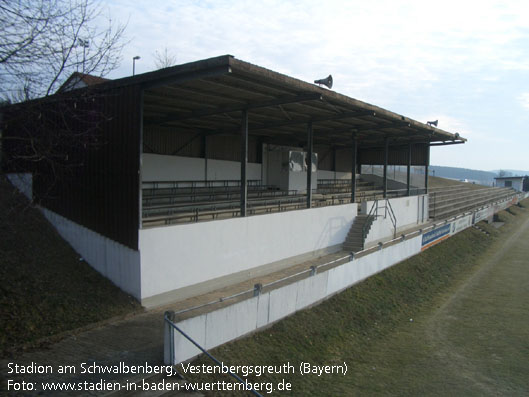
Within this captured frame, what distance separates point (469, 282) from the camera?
16203 mm

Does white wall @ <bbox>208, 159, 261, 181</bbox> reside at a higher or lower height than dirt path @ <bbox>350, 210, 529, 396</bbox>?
higher

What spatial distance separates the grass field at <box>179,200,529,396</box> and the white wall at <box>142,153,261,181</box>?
29.2ft

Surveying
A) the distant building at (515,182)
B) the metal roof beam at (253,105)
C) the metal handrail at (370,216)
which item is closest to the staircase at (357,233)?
the metal handrail at (370,216)

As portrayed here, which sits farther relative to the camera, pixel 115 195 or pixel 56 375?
pixel 115 195

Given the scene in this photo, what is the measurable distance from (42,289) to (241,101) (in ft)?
24.8

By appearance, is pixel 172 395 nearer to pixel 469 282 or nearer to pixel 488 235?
pixel 469 282

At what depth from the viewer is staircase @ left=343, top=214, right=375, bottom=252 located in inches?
693

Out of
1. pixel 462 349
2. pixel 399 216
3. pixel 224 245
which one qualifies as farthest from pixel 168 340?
pixel 399 216

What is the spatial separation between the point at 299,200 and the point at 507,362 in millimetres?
11067

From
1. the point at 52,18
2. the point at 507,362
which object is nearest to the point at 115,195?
the point at 52,18

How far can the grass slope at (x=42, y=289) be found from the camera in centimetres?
734

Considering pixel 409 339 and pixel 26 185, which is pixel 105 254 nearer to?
pixel 26 185

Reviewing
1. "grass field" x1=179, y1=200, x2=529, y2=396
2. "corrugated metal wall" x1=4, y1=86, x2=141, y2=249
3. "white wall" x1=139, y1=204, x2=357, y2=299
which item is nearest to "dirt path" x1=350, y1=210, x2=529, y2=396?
"grass field" x1=179, y1=200, x2=529, y2=396

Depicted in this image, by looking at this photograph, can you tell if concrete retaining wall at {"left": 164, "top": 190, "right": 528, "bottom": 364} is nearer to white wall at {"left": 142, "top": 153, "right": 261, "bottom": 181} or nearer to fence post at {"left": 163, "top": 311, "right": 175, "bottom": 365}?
fence post at {"left": 163, "top": 311, "right": 175, "bottom": 365}
